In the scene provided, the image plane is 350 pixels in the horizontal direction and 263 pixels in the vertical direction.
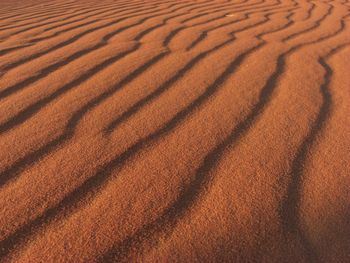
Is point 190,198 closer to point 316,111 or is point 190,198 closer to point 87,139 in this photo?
point 87,139

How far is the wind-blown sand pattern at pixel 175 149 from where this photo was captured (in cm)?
95

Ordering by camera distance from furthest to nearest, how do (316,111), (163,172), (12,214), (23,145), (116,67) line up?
(116,67), (316,111), (23,145), (163,172), (12,214)

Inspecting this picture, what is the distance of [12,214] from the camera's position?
3.38 feet

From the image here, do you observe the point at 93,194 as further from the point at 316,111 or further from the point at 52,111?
the point at 316,111

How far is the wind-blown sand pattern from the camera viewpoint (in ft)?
3.12

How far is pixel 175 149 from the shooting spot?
1315 mm

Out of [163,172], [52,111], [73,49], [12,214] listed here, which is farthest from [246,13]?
[12,214]

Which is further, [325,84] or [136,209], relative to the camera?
[325,84]

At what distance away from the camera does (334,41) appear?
2533 millimetres

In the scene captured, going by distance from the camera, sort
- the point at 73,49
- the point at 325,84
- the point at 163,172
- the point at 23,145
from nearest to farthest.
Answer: the point at 163,172 → the point at 23,145 → the point at 325,84 → the point at 73,49

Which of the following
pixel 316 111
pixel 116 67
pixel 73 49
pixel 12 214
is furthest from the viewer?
pixel 73 49

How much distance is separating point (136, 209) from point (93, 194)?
0.15 m

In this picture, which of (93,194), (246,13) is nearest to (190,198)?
(93,194)

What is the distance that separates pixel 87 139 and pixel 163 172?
349mm
